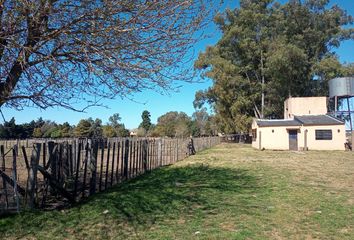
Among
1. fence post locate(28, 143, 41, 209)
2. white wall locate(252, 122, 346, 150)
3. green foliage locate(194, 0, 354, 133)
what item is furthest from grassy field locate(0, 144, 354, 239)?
green foliage locate(194, 0, 354, 133)

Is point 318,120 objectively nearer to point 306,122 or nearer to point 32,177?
point 306,122

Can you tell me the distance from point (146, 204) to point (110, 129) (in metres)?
70.5

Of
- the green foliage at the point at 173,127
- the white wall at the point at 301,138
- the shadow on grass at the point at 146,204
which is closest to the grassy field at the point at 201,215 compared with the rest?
the shadow on grass at the point at 146,204

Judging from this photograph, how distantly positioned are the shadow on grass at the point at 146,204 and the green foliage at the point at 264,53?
32.3 meters

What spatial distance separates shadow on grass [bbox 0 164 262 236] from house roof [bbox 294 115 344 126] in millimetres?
24484

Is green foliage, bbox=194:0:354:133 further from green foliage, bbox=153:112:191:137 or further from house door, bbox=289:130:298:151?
green foliage, bbox=153:112:191:137

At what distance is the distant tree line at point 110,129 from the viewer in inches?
2623

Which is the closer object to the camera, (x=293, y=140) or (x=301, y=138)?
(x=301, y=138)

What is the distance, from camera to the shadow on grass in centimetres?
611

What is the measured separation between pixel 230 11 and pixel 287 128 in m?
18.9

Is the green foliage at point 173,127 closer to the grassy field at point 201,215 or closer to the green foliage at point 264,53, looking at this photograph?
the green foliage at point 264,53

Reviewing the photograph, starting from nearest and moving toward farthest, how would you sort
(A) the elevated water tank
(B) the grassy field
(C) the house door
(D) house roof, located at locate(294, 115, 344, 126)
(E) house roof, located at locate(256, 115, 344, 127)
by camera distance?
(B) the grassy field → (D) house roof, located at locate(294, 115, 344, 126) → (E) house roof, located at locate(256, 115, 344, 127) → (C) the house door → (A) the elevated water tank

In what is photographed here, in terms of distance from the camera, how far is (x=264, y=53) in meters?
43.2

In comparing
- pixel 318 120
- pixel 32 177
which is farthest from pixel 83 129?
pixel 32 177
